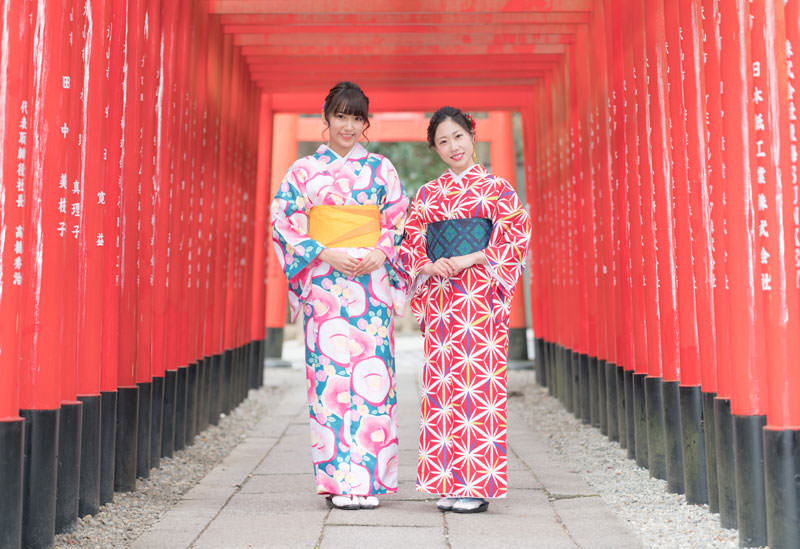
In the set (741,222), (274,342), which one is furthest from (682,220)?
(274,342)

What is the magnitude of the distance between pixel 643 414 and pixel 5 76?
342 cm

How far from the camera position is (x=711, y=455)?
11.3ft

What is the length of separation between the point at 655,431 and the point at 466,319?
1.34 m

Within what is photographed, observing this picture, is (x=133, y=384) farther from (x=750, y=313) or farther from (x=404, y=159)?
(x=404, y=159)

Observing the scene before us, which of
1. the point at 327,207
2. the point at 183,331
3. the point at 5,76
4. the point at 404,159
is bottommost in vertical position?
the point at 183,331

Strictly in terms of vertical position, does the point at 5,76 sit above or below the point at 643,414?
above

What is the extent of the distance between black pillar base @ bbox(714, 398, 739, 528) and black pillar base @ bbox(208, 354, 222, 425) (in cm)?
394

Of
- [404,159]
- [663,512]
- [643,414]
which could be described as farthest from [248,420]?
[404,159]

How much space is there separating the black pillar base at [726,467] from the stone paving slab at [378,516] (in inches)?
14.4

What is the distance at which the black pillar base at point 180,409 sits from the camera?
5.18 meters

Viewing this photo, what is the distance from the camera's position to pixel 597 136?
5691 mm

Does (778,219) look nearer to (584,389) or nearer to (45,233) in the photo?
(45,233)

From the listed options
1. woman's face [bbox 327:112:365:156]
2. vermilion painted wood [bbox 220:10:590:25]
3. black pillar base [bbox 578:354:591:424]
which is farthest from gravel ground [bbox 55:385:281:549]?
vermilion painted wood [bbox 220:10:590:25]

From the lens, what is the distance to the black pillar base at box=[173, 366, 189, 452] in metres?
5.18
